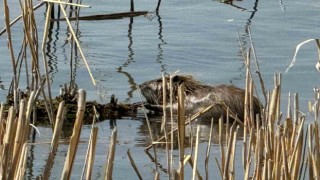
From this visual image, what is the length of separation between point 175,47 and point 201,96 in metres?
1.81

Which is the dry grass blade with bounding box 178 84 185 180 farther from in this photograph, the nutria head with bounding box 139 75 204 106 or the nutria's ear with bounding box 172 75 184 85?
the nutria's ear with bounding box 172 75 184 85

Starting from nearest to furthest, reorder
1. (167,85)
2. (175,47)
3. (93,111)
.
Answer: (93,111)
(167,85)
(175,47)

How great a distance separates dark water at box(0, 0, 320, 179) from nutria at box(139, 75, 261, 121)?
0.65ft

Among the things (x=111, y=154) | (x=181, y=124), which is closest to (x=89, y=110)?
(x=181, y=124)

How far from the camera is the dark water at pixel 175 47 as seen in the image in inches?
316

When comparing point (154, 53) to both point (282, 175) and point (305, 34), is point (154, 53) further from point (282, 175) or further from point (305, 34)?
point (282, 175)

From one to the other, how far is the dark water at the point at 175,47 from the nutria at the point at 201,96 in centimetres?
20

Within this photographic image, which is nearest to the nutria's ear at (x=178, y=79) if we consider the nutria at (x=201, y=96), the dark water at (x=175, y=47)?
the nutria at (x=201, y=96)

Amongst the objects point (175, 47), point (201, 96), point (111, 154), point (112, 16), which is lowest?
point (201, 96)

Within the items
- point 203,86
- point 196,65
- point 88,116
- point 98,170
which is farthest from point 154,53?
point 98,170

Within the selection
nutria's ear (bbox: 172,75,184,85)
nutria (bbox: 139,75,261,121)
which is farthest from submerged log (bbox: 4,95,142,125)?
nutria's ear (bbox: 172,75,184,85)

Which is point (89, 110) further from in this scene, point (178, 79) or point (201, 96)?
point (178, 79)

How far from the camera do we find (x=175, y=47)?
9.71 meters

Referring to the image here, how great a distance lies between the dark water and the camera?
8016mm
